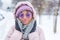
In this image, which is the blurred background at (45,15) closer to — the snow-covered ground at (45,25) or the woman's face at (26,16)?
the snow-covered ground at (45,25)

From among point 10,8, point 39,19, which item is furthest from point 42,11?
point 10,8

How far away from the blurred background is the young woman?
0.60 ft

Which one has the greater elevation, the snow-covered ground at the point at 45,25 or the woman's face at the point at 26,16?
the woman's face at the point at 26,16

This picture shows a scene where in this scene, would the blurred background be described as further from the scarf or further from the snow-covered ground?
the scarf

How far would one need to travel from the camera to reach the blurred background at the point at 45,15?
0.92 meters

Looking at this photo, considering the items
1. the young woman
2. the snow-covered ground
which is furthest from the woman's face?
the snow-covered ground

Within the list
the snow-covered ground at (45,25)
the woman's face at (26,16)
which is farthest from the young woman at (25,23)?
the snow-covered ground at (45,25)

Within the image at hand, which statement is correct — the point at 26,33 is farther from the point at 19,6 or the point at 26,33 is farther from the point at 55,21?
the point at 55,21

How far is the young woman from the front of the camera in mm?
717

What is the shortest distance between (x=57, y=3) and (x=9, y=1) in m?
0.32

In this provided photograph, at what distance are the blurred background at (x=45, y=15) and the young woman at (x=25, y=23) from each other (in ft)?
0.60

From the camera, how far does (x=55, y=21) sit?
0.98 m

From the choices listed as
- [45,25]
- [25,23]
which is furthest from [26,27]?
[45,25]

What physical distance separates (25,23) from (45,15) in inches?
10.7
